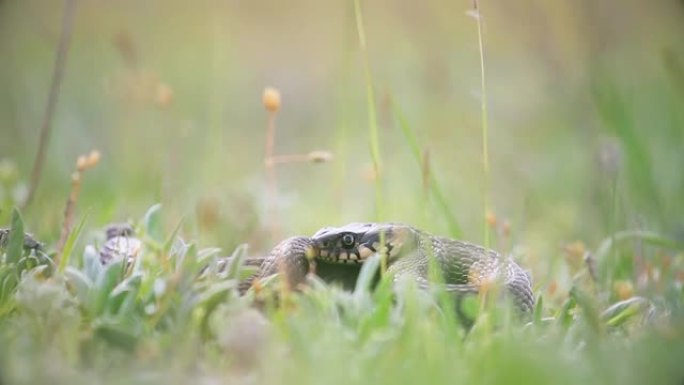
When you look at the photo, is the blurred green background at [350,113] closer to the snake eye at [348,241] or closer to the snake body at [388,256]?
the snake body at [388,256]

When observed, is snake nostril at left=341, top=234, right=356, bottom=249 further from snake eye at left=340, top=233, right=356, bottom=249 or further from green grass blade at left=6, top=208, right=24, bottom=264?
green grass blade at left=6, top=208, right=24, bottom=264

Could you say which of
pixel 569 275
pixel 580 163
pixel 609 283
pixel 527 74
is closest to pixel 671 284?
pixel 609 283

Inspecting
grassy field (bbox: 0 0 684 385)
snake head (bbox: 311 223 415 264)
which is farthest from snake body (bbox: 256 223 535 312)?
grassy field (bbox: 0 0 684 385)

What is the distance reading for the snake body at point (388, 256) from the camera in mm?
3209

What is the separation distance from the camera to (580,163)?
23.3 ft

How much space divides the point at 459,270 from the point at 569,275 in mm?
856

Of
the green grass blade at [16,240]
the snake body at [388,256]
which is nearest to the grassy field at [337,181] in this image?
the green grass blade at [16,240]

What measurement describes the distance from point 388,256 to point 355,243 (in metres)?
0.12

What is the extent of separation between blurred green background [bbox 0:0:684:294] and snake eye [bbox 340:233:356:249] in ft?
0.92

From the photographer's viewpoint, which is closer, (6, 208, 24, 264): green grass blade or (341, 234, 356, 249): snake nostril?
(6, 208, 24, 264): green grass blade

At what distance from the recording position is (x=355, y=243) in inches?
133

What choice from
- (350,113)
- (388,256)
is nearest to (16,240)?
(388,256)

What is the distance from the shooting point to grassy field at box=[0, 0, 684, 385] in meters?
2.39

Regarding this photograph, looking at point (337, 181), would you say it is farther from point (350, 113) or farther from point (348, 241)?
point (350, 113)
